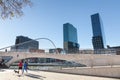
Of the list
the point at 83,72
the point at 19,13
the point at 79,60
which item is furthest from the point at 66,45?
the point at 19,13

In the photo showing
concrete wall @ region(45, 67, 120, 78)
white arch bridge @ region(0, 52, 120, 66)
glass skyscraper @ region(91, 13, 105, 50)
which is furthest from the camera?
glass skyscraper @ region(91, 13, 105, 50)

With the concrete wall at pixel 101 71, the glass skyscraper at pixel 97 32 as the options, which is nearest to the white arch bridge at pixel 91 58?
the concrete wall at pixel 101 71

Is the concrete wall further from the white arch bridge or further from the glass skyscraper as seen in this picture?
the glass skyscraper

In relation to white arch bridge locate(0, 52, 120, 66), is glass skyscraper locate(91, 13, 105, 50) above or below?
above

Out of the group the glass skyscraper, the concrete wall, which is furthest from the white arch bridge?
the glass skyscraper

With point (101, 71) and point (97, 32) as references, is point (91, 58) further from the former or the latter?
point (97, 32)

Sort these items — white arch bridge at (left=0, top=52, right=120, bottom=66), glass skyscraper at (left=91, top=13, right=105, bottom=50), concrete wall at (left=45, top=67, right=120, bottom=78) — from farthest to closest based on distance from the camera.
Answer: glass skyscraper at (left=91, top=13, right=105, bottom=50), white arch bridge at (left=0, top=52, right=120, bottom=66), concrete wall at (left=45, top=67, right=120, bottom=78)

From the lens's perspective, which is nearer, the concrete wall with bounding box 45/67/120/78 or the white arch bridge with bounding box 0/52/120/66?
the concrete wall with bounding box 45/67/120/78

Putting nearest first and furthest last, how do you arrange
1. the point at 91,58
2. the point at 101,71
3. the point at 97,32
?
1. the point at 101,71
2. the point at 91,58
3. the point at 97,32

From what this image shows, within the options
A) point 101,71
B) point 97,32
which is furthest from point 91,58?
point 97,32

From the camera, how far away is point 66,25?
17612cm

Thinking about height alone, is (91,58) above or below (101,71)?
above

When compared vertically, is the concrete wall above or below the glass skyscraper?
below

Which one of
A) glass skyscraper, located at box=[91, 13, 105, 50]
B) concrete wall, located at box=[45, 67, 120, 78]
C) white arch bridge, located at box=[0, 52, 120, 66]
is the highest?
glass skyscraper, located at box=[91, 13, 105, 50]
